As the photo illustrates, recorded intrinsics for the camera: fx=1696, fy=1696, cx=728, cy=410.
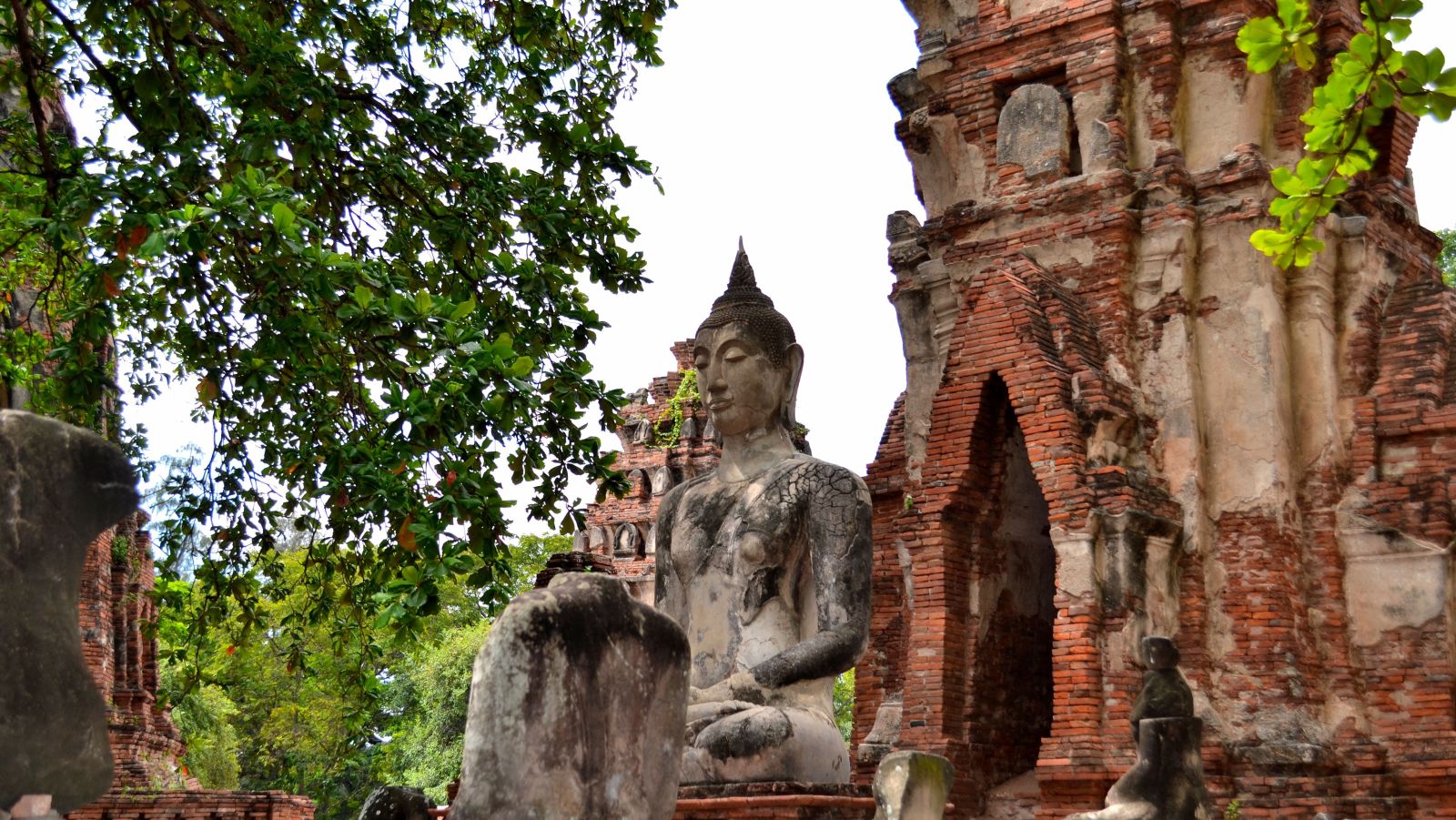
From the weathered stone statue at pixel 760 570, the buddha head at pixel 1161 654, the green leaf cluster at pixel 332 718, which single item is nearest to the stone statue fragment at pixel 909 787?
the weathered stone statue at pixel 760 570

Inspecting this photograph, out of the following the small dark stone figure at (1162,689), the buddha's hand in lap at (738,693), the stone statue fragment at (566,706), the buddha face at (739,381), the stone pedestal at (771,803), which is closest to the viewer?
the stone statue fragment at (566,706)

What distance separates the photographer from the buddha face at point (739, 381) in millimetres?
7367

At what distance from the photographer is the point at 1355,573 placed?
12312 mm

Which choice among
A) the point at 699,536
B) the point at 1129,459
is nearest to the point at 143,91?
the point at 699,536

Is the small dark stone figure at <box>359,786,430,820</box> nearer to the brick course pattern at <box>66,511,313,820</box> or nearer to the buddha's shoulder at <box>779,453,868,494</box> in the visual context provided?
the buddha's shoulder at <box>779,453,868,494</box>

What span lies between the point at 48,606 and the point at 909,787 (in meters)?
3.99

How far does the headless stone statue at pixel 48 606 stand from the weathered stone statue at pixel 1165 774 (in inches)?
222

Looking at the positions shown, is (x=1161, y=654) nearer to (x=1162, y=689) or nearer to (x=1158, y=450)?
(x=1162, y=689)

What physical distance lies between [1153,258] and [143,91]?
7993 millimetres

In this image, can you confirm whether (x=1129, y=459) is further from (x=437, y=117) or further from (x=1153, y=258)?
(x=437, y=117)

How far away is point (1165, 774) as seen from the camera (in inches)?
308

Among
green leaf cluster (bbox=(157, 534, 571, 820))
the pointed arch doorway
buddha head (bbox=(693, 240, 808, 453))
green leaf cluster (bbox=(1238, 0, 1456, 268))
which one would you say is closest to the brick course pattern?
green leaf cluster (bbox=(157, 534, 571, 820))

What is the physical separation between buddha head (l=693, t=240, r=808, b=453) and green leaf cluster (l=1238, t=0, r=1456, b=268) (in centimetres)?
260

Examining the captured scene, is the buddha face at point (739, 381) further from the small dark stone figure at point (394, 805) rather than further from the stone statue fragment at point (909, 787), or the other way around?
the small dark stone figure at point (394, 805)
